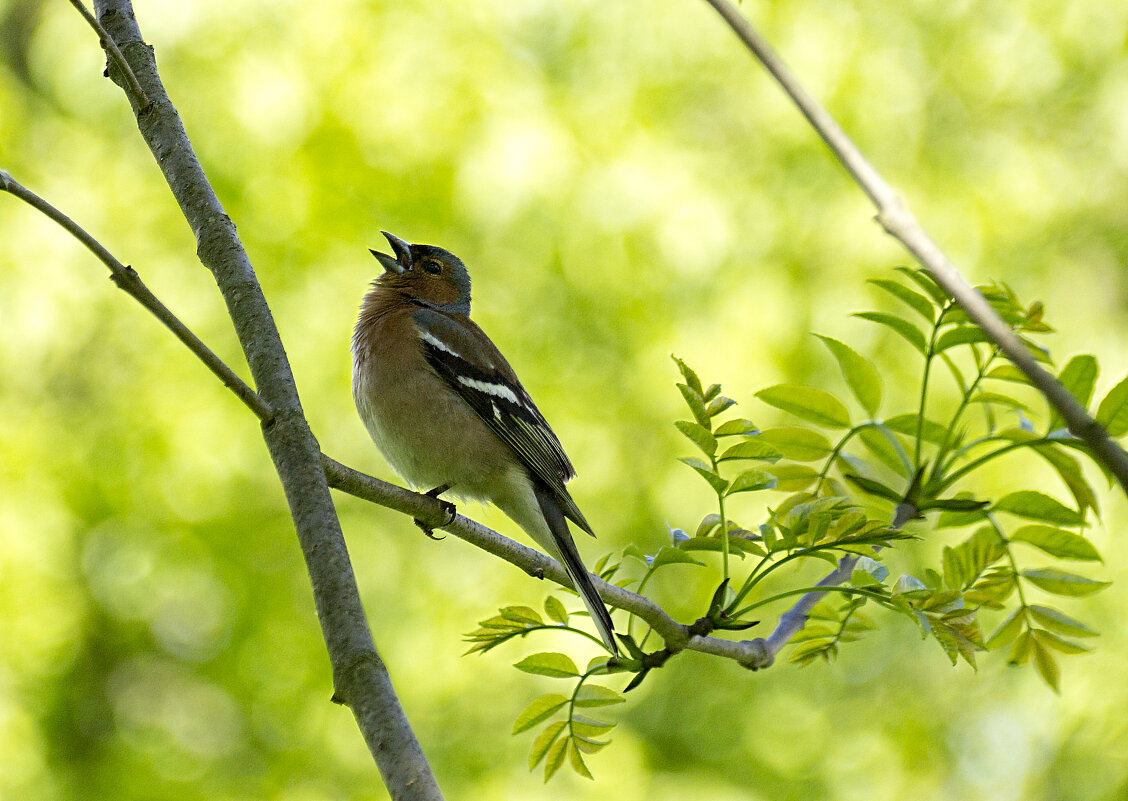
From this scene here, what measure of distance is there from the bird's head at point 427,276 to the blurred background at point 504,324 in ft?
5.88

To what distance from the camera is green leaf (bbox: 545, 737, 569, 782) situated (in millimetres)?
2077

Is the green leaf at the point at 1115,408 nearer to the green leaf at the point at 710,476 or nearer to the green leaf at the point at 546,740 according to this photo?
the green leaf at the point at 710,476

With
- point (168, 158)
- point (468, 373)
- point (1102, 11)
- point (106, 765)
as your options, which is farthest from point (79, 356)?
point (1102, 11)

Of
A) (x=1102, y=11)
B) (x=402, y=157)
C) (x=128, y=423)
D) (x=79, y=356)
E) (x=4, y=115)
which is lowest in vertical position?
(x=128, y=423)

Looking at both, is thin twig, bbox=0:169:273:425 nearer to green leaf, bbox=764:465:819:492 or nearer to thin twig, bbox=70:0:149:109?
thin twig, bbox=70:0:149:109

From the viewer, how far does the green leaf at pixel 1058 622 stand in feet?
7.13

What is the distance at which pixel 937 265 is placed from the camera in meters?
0.85

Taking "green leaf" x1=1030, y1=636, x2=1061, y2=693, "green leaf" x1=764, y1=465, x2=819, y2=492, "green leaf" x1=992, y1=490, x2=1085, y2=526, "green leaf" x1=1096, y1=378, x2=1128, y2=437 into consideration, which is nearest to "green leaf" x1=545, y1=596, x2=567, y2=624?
"green leaf" x1=764, y1=465, x2=819, y2=492

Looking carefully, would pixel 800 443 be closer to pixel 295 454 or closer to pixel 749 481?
pixel 749 481

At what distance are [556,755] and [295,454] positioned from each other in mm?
939

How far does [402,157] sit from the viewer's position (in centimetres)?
693

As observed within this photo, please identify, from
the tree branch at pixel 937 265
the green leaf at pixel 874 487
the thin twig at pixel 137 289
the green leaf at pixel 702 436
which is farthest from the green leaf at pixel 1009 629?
the thin twig at pixel 137 289

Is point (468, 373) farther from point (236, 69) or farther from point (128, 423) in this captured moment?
point (236, 69)

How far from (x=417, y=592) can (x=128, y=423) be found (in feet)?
7.89
